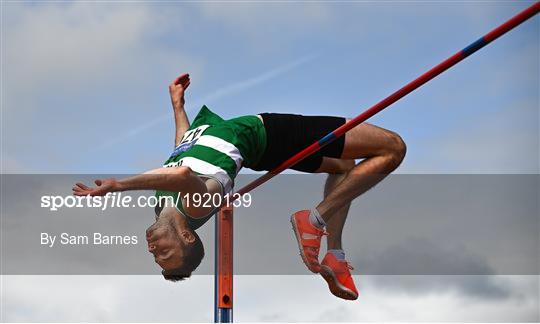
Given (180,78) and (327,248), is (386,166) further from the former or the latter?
(180,78)

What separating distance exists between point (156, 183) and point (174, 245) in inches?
28.1

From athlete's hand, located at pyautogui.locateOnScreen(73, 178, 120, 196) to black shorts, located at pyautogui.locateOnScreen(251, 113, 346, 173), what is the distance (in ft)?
4.26

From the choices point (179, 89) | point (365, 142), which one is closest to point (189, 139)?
point (179, 89)

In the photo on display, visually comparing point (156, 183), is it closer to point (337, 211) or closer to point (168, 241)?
point (168, 241)

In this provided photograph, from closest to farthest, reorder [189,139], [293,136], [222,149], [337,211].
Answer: [222,149] → [293,136] → [189,139] → [337,211]

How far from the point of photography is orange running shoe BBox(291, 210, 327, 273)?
6992 millimetres

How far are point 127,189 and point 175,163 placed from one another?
0.78 m

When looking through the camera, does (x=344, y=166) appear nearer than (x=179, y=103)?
Yes

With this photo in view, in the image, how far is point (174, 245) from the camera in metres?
6.88

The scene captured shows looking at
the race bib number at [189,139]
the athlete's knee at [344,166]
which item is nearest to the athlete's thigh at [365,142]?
the athlete's knee at [344,166]

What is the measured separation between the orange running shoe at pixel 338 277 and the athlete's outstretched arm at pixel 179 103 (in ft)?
4.34

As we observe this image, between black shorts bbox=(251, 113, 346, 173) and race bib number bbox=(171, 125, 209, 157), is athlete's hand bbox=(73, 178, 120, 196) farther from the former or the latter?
black shorts bbox=(251, 113, 346, 173)

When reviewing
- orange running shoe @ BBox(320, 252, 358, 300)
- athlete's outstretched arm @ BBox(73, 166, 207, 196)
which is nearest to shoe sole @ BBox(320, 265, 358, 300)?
orange running shoe @ BBox(320, 252, 358, 300)

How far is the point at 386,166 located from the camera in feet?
23.2
